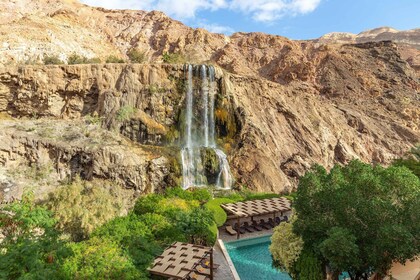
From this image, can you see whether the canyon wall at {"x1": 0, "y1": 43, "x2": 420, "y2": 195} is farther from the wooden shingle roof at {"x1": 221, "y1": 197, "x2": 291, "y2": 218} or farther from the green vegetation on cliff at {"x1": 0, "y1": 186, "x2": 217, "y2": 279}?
the green vegetation on cliff at {"x1": 0, "y1": 186, "x2": 217, "y2": 279}

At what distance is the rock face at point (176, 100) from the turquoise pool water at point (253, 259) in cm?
957

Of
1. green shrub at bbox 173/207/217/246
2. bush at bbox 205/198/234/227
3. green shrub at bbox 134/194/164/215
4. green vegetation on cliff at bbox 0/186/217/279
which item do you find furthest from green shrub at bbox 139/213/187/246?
bush at bbox 205/198/234/227

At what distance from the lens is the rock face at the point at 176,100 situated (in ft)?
89.1

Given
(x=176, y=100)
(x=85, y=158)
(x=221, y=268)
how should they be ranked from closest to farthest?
(x=221, y=268) → (x=85, y=158) → (x=176, y=100)

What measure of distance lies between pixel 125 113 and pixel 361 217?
1019 inches

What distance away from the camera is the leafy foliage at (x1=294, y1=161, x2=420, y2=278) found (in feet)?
30.9

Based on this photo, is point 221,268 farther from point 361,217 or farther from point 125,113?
point 125,113

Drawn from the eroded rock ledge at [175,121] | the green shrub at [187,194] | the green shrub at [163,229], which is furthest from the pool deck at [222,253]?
the eroded rock ledge at [175,121]

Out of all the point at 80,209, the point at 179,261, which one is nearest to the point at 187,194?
the point at 80,209

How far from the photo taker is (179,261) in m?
12.6

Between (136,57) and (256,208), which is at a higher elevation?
(136,57)

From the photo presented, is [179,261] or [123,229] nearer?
[179,261]

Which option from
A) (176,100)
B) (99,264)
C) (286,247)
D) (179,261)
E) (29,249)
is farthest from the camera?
(176,100)

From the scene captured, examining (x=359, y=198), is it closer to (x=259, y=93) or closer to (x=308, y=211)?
(x=308, y=211)
